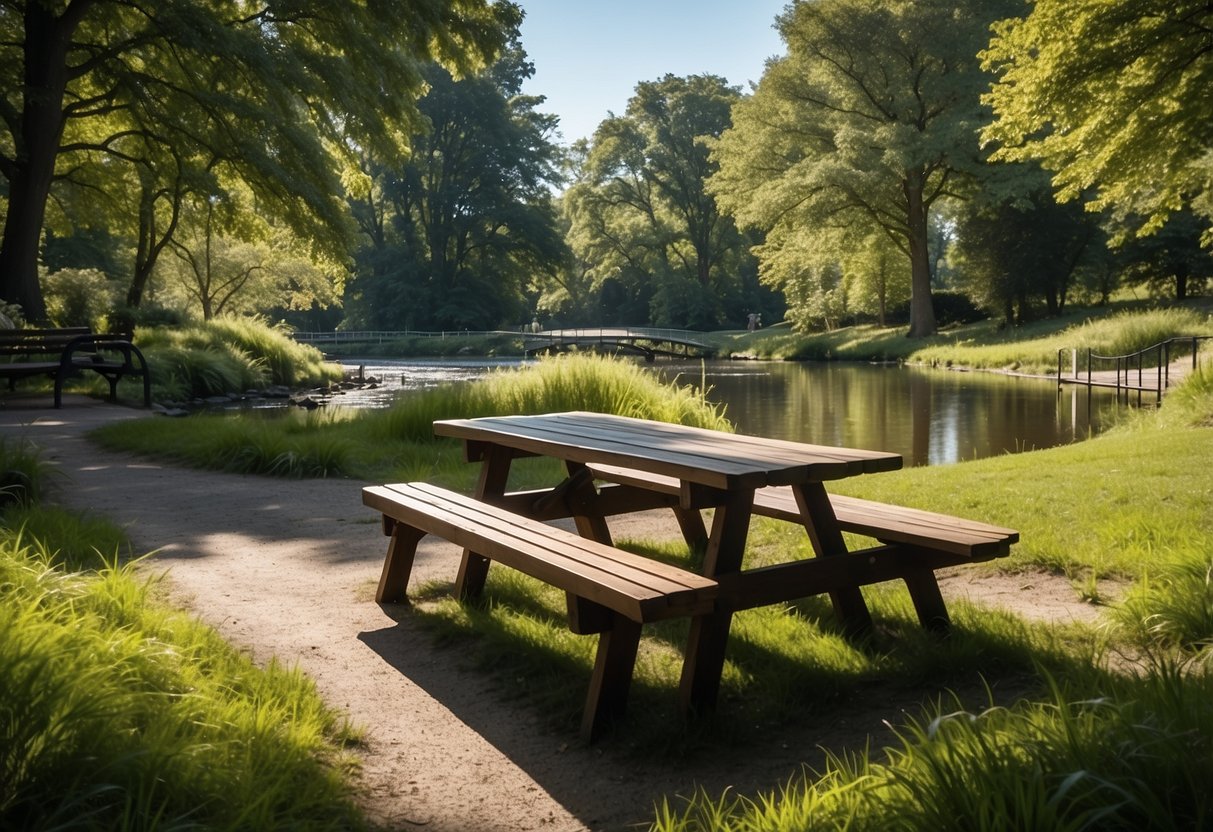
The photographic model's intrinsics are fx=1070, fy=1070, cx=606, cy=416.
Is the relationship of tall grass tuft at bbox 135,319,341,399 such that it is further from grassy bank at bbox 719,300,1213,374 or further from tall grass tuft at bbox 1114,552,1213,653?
grassy bank at bbox 719,300,1213,374

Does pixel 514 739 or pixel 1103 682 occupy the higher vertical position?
pixel 1103 682

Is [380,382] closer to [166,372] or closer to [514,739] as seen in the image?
[166,372]

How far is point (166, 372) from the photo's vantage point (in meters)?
17.9

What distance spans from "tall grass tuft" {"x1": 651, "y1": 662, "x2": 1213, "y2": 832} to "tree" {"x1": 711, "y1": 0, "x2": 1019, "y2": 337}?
29301mm

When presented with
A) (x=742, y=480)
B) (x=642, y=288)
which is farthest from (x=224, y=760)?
(x=642, y=288)

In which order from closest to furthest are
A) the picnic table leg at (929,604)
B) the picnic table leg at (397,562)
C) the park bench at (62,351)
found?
the picnic table leg at (929,604) → the picnic table leg at (397,562) → the park bench at (62,351)

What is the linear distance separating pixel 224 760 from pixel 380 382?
77.9 feet

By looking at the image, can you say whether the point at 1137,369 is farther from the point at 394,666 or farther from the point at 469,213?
the point at 469,213

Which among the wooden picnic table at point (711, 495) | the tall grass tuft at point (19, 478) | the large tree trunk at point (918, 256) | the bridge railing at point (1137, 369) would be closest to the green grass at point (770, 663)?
the wooden picnic table at point (711, 495)

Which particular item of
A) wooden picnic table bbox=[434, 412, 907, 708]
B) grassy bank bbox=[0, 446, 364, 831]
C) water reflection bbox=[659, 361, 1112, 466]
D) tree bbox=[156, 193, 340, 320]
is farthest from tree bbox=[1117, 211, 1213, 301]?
grassy bank bbox=[0, 446, 364, 831]

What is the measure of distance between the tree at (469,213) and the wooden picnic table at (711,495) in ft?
161

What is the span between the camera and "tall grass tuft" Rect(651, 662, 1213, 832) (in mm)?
1972

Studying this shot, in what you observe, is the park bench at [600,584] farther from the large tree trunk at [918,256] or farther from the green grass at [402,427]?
the large tree trunk at [918,256]

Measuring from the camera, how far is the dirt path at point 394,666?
9.51 feet
